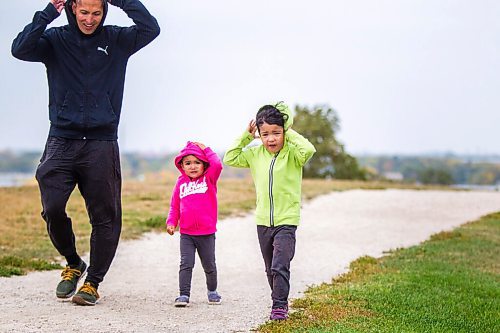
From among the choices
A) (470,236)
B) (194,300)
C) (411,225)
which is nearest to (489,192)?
(411,225)

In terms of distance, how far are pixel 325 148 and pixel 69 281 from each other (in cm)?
Result: 3169

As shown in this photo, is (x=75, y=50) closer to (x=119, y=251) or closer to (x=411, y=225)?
(x=119, y=251)

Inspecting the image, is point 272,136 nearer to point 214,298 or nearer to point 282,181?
point 282,181

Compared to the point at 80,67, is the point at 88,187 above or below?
below

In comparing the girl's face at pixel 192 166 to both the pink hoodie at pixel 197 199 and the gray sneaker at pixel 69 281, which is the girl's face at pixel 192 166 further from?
the gray sneaker at pixel 69 281

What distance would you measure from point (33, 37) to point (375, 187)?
19832mm

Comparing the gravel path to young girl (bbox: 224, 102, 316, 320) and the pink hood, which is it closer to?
young girl (bbox: 224, 102, 316, 320)

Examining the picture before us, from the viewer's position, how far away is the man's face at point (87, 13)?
6820 millimetres

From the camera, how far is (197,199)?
25.0ft

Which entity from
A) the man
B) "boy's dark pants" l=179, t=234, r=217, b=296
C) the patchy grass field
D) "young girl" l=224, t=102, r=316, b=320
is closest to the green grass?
"young girl" l=224, t=102, r=316, b=320

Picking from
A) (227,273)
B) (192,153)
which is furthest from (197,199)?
(227,273)

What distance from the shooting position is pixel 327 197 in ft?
72.2

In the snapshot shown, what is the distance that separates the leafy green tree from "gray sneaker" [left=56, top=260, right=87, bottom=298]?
30.0m

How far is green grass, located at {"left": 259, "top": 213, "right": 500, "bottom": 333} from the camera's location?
6.56m
